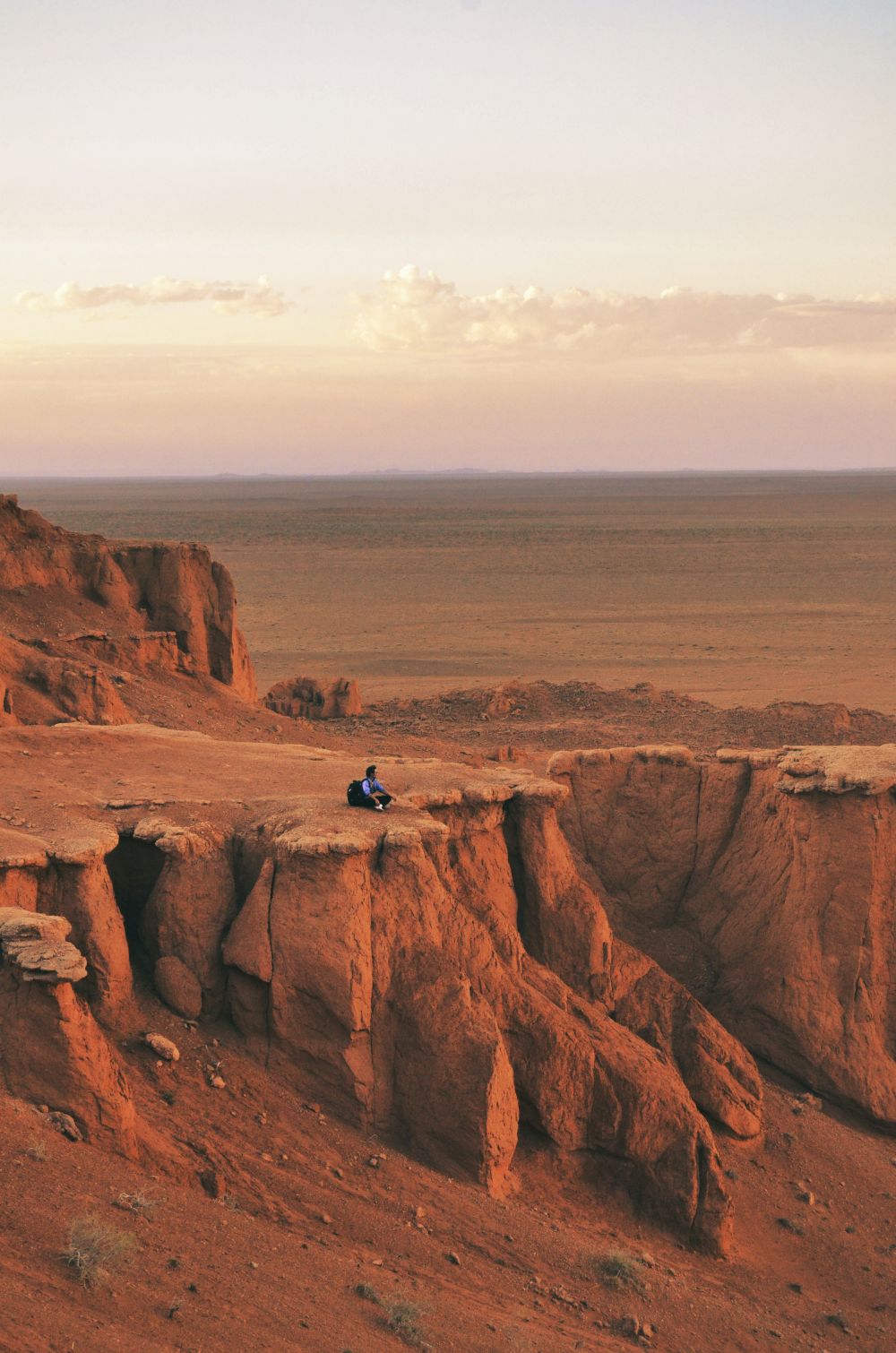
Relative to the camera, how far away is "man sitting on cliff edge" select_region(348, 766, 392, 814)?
474 inches

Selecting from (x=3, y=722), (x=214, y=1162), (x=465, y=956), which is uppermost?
(x=3, y=722)

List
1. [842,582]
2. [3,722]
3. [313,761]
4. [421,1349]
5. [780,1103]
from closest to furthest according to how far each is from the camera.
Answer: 1. [421,1349]
2. [780,1103]
3. [313,761]
4. [3,722]
5. [842,582]

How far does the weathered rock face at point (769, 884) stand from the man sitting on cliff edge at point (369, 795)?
12.4ft

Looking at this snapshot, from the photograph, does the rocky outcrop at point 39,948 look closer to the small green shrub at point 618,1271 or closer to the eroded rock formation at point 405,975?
the eroded rock formation at point 405,975

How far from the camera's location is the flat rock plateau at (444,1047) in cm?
875

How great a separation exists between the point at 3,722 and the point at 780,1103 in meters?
10.4

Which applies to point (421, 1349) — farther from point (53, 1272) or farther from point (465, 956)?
point (465, 956)

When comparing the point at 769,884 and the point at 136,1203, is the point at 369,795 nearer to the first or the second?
the point at 136,1203

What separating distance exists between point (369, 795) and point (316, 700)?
17.0 meters

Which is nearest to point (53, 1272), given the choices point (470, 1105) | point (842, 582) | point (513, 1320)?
point (513, 1320)

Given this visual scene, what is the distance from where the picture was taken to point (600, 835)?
1540 cm

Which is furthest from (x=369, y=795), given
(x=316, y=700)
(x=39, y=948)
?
(x=316, y=700)

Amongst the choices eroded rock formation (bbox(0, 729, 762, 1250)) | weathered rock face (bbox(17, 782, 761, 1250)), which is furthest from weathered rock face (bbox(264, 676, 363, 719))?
weathered rock face (bbox(17, 782, 761, 1250))

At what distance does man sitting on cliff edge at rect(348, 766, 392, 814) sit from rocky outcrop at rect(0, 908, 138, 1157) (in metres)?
3.30
